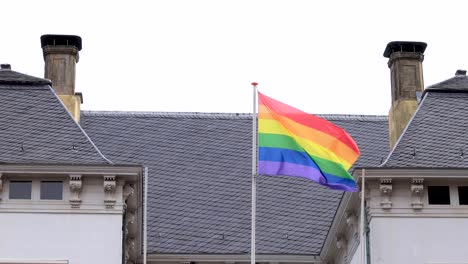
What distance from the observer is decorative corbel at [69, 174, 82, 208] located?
3553 cm

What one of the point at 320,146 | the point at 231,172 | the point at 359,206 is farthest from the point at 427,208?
the point at 231,172

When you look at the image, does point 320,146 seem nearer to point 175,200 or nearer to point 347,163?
point 347,163

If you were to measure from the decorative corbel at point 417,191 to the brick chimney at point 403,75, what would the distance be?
8.56 meters

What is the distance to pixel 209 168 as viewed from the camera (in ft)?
154

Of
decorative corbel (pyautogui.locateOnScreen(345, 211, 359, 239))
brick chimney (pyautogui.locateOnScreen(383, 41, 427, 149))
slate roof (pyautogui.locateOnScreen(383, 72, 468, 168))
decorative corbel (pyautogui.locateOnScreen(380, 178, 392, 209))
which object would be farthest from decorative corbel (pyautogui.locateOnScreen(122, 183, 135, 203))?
brick chimney (pyautogui.locateOnScreen(383, 41, 427, 149))

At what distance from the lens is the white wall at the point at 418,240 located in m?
34.7

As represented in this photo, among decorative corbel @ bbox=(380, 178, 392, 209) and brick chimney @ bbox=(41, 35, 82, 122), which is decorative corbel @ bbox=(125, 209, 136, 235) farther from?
brick chimney @ bbox=(41, 35, 82, 122)

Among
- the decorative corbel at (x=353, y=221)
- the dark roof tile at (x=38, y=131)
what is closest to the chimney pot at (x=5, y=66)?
the dark roof tile at (x=38, y=131)

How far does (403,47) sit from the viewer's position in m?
45.3

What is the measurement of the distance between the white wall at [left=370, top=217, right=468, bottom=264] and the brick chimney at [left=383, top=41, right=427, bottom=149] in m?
8.86

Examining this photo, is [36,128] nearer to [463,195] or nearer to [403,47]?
[463,195]

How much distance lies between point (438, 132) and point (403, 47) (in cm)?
790

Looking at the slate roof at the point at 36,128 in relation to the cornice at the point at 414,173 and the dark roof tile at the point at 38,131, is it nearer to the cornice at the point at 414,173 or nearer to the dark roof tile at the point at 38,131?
the dark roof tile at the point at 38,131

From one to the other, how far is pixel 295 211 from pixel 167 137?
6136 mm
